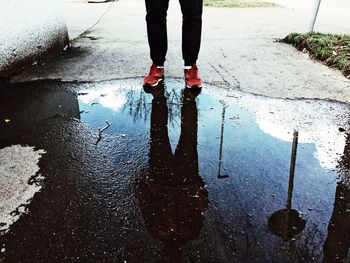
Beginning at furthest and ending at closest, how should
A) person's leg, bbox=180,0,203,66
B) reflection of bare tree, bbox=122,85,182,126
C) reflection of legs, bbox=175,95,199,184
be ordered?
person's leg, bbox=180,0,203,66, reflection of bare tree, bbox=122,85,182,126, reflection of legs, bbox=175,95,199,184

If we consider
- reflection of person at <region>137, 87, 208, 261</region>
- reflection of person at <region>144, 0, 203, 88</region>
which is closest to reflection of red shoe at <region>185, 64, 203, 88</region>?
reflection of person at <region>144, 0, 203, 88</region>

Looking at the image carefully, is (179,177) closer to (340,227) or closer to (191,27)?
(340,227)

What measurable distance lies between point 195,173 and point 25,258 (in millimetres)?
872

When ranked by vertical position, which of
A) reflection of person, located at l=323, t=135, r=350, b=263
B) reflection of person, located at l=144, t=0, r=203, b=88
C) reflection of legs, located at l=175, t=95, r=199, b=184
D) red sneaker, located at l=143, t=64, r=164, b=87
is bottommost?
reflection of legs, located at l=175, t=95, r=199, b=184

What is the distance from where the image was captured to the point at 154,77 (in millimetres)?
2936

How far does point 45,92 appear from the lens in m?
2.78

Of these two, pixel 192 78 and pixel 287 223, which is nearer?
pixel 287 223

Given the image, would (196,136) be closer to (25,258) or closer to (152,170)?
(152,170)

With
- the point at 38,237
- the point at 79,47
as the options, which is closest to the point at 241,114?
the point at 38,237

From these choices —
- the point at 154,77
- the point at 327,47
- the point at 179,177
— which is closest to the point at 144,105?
the point at 154,77

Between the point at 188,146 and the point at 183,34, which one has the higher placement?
the point at 183,34

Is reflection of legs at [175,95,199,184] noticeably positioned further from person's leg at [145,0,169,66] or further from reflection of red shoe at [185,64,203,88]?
person's leg at [145,0,169,66]

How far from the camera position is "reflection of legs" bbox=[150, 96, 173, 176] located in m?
1.84

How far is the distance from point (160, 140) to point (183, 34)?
1.14 metres
